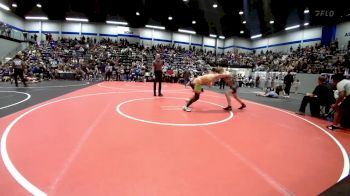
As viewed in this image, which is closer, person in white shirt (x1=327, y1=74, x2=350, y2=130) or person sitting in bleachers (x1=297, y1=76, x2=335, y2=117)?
person in white shirt (x1=327, y1=74, x2=350, y2=130)

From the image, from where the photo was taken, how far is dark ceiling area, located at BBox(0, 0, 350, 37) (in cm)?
1781

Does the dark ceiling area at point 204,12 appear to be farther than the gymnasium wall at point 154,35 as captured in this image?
No

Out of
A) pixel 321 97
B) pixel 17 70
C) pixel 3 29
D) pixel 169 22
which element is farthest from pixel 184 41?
pixel 321 97

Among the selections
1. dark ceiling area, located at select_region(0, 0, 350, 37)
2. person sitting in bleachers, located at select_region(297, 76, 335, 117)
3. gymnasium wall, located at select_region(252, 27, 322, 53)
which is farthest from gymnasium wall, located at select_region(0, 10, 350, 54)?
person sitting in bleachers, located at select_region(297, 76, 335, 117)

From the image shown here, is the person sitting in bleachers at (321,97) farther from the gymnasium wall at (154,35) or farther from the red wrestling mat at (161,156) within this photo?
the gymnasium wall at (154,35)

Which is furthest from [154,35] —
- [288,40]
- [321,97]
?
[321,97]

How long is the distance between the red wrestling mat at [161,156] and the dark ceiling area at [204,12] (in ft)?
51.0

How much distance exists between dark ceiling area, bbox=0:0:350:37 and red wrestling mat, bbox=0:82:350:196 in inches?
612

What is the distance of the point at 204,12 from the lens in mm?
22047

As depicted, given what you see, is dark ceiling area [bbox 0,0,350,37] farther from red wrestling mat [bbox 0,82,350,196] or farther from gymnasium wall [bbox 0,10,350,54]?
red wrestling mat [bbox 0,82,350,196]

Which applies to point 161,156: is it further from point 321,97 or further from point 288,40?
point 288,40

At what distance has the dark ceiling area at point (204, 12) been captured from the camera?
17812 millimetres

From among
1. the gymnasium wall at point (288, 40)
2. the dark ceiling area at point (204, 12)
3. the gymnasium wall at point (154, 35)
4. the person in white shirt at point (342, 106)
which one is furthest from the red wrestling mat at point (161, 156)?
the gymnasium wall at point (154, 35)

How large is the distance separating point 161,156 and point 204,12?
69.6ft
